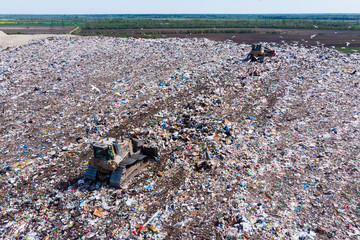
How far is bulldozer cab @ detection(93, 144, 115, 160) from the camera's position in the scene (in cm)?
515

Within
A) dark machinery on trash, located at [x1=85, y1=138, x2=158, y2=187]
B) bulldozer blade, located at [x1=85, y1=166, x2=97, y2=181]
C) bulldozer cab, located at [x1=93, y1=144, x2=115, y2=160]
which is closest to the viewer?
bulldozer cab, located at [x1=93, y1=144, x2=115, y2=160]

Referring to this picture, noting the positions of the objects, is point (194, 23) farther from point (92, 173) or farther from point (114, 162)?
point (114, 162)

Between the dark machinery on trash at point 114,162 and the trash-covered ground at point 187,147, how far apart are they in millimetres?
249

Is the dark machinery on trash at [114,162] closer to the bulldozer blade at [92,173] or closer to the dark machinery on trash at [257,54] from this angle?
the bulldozer blade at [92,173]

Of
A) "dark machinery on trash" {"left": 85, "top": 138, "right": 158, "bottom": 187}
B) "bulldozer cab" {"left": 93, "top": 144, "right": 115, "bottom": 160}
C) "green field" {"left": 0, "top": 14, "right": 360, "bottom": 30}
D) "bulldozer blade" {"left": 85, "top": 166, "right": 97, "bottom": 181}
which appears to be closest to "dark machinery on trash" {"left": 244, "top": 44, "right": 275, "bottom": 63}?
"dark machinery on trash" {"left": 85, "top": 138, "right": 158, "bottom": 187}

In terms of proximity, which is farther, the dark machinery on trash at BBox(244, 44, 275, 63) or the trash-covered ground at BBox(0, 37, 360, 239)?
the dark machinery on trash at BBox(244, 44, 275, 63)

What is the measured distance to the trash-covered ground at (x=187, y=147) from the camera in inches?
185

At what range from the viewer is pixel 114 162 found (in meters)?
5.30

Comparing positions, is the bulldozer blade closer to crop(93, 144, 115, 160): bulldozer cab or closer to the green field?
crop(93, 144, 115, 160): bulldozer cab

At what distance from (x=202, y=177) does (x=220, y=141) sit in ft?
5.51

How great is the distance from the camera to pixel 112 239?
4.38 metres

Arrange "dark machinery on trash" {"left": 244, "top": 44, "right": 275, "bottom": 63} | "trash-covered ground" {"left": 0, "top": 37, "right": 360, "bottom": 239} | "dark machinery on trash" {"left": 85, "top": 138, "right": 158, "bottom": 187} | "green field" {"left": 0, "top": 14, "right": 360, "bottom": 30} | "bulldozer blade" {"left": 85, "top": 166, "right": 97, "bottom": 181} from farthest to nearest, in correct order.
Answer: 1. "green field" {"left": 0, "top": 14, "right": 360, "bottom": 30}
2. "dark machinery on trash" {"left": 244, "top": 44, "right": 275, "bottom": 63}
3. "bulldozer blade" {"left": 85, "top": 166, "right": 97, "bottom": 181}
4. "dark machinery on trash" {"left": 85, "top": 138, "right": 158, "bottom": 187}
5. "trash-covered ground" {"left": 0, "top": 37, "right": 360, "bottom": 239}

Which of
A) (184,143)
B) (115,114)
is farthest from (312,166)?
(115,114)

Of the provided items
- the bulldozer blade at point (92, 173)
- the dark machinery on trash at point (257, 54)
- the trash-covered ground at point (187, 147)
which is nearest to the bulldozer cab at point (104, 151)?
the bulldozer blade at point (92, 173)
